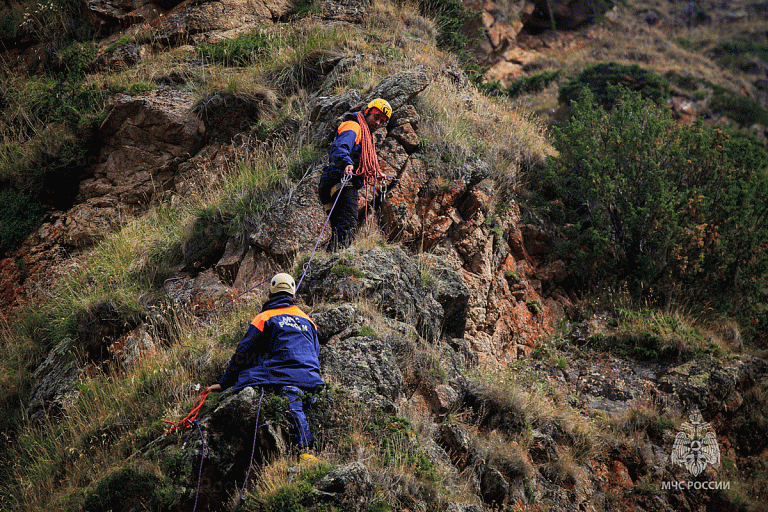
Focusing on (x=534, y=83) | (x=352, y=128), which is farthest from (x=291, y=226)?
(x=534, y=83)

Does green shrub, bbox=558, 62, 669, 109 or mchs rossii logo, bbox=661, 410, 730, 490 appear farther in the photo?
green shrub, bbox=558, 62, 669, 109

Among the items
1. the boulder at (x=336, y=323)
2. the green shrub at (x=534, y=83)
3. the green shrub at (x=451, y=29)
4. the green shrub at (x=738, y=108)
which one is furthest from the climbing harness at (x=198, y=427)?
the green shrub at (x=738, y=108)

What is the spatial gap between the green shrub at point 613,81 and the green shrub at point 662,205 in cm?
1046

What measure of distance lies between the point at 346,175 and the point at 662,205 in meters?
5.30

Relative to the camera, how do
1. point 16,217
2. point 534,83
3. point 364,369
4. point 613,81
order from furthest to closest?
point 534,83 → point 613,81 → point 16,217 → point 364,369

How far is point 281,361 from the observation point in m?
5.23

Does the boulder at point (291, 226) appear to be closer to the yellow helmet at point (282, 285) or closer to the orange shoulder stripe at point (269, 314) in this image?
the yellow helmet at point (282, 285)

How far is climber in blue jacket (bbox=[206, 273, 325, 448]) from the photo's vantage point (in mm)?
5121

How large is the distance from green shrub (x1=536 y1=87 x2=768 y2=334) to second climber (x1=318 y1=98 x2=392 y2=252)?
4.06 m

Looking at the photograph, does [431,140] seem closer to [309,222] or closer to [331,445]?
[309,222]

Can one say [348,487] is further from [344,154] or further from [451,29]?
[451,29]

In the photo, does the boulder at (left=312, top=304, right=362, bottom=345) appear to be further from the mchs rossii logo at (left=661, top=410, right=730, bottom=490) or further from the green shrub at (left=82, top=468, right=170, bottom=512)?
the mchs rossii logo at (left=661, top=410, right=730, bottom=490)

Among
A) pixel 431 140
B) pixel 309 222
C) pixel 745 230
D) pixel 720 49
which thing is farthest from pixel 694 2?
pixel 309 222

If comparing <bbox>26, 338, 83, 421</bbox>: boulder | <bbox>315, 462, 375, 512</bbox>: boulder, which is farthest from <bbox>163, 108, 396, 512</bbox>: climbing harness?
<bbox>26, 338, 83, 421</bbox>: boulder
